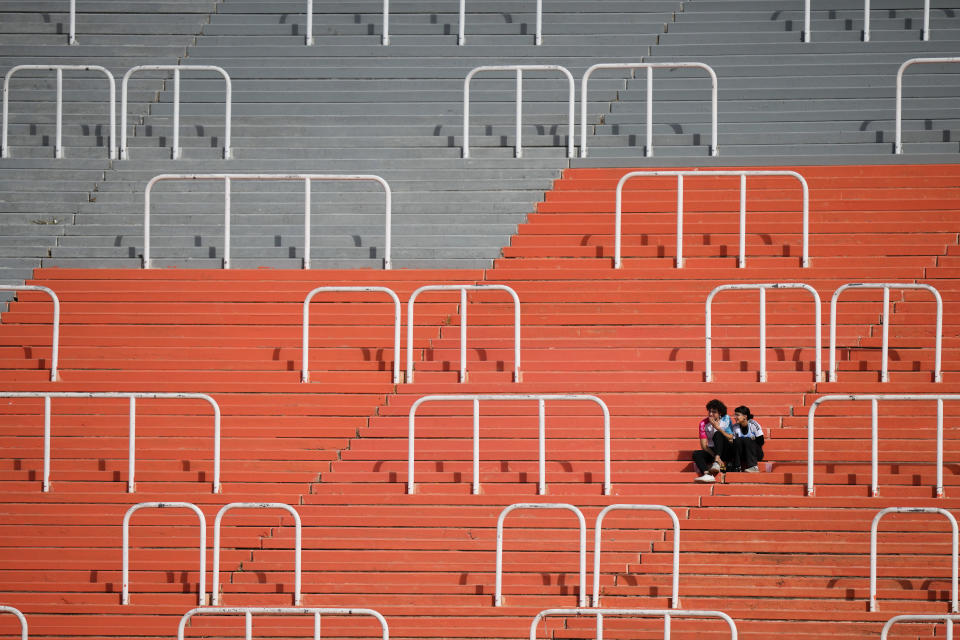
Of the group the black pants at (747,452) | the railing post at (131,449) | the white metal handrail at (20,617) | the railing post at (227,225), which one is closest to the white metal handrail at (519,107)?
the railing post at (227,225)

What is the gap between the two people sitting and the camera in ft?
48.3

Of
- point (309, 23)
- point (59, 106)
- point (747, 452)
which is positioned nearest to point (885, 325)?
point (747, 452)

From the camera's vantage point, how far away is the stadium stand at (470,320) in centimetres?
1419

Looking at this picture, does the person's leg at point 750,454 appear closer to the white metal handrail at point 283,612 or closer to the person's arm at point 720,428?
the person's arm at point 720,428

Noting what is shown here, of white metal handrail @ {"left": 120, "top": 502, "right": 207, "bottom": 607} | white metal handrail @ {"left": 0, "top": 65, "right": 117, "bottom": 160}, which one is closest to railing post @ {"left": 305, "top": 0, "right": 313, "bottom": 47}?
white metal handrail @ {"left": 0, "top": 65, "right": 117, "bottom": 160}

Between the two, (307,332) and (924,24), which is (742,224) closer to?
(307,332)

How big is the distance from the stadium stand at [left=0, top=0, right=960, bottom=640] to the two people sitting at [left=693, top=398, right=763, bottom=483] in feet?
0.74

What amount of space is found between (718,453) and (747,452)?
28cm

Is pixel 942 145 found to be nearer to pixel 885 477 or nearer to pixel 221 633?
pixel 885 477

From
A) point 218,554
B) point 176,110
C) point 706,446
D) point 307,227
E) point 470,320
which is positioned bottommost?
point 218,554

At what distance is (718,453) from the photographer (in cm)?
1482

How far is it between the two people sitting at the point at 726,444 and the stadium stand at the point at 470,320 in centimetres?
23

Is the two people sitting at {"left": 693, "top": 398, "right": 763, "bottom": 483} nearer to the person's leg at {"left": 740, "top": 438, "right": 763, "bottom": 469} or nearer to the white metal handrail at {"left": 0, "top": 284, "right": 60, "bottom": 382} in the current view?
the person's leg at {"left": 740, "top": 438, "right": 763, "bottom": 469}

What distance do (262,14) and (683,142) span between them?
6.80 meters
